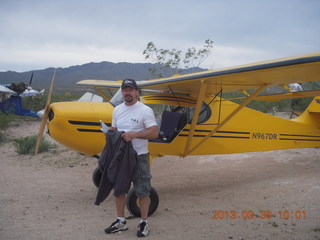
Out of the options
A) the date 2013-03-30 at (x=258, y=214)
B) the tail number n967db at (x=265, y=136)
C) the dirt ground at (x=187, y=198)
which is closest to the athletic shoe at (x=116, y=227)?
the dirt ground at (x=187, y=198)

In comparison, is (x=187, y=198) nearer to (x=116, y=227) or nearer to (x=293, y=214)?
(x=293, y=214)

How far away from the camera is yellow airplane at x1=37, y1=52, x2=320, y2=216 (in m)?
4.01

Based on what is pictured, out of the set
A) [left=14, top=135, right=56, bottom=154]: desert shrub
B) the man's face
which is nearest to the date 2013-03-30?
the man's face

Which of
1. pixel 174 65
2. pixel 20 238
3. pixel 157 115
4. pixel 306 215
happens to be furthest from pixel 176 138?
pixel 174 65

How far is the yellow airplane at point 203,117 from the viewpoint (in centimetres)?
401

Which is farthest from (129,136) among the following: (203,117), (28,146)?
(28,146)

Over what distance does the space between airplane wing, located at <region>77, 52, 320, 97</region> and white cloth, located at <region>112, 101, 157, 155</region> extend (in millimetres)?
1320

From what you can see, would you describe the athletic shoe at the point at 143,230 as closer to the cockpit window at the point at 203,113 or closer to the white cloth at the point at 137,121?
the white cloth at the point at 137,121

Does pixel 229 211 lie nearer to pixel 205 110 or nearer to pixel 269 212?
pixel 269 212

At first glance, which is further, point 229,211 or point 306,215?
point 229,211

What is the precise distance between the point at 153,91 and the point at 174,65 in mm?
9759

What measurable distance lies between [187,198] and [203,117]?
1.53 metres

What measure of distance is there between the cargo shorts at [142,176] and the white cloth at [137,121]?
0.09 meters

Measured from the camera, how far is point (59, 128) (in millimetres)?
4355
